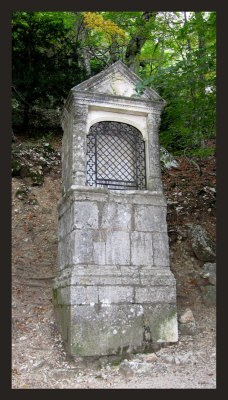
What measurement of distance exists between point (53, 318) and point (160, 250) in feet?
6.30

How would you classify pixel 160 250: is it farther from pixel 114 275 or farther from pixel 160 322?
pixel 160 322

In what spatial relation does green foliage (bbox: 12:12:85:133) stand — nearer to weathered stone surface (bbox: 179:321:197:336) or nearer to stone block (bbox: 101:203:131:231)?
stone block (bbox: 101:203:131:231)

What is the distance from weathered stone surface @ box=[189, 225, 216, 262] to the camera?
6.30 meters

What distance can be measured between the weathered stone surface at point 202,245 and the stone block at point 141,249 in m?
1.93

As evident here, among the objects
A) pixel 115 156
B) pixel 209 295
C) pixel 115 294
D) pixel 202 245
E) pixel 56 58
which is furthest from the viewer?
pixel 56 58

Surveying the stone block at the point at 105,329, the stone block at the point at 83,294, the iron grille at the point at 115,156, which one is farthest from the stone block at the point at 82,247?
the iron grille at the point at 115,156

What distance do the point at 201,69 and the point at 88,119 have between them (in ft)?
6.15

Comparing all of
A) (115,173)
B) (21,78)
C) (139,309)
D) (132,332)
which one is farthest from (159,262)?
(21,78)

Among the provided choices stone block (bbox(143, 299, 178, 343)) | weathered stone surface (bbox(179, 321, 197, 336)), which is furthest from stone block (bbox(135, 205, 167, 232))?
weathered stone surface (bbox(179, 321, 197, 336))

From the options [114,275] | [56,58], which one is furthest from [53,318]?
[56,58]

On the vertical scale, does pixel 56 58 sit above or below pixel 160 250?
above

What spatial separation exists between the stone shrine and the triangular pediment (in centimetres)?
1

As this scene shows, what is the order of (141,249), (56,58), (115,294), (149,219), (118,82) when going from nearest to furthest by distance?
(115,294) < (141,249) < (149,219) < (118,82) < (56,58)

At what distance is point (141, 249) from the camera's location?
474cm
